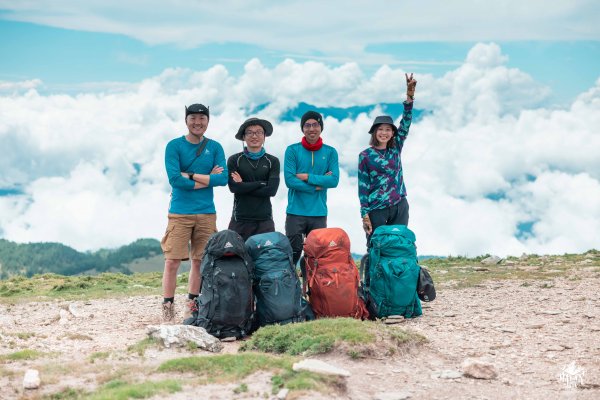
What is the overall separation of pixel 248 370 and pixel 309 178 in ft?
15.1

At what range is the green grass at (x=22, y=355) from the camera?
1041 centimetres

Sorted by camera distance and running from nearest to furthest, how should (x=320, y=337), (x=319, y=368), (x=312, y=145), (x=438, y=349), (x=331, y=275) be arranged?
(x=319, y=368)
(x=320, y=337)
(x=438, y=349)
(x=331, y=275)
(x=312, y=145)

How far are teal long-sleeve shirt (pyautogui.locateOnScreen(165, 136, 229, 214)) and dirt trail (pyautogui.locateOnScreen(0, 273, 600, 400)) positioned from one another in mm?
2553

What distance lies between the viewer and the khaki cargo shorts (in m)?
12.4

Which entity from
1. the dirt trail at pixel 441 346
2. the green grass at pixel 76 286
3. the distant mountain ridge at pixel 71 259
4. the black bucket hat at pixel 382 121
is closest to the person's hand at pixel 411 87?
the black bucket hat at pixel 382 121

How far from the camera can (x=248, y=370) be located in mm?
8625

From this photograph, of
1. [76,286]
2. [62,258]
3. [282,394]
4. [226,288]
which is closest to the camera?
[282,394]

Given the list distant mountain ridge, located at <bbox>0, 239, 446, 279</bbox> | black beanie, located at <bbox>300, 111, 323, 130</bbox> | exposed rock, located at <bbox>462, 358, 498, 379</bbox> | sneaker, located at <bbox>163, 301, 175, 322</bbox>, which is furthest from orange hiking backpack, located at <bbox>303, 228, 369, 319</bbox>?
distant mountain ridge, located at <bbox>0, 239, 446, 279</bbox>

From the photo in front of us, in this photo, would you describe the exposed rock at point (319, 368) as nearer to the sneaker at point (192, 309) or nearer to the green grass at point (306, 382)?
the green grass at point (306, 382)

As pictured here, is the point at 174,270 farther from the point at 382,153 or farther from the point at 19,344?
the point at 382,153

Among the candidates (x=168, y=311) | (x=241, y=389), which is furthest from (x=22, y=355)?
(x=241, y=389)

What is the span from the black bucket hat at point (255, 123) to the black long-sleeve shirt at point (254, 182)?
1.18 ft

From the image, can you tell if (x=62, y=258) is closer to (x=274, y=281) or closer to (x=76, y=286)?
(x=76, y=286)

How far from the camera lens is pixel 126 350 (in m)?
10.4
